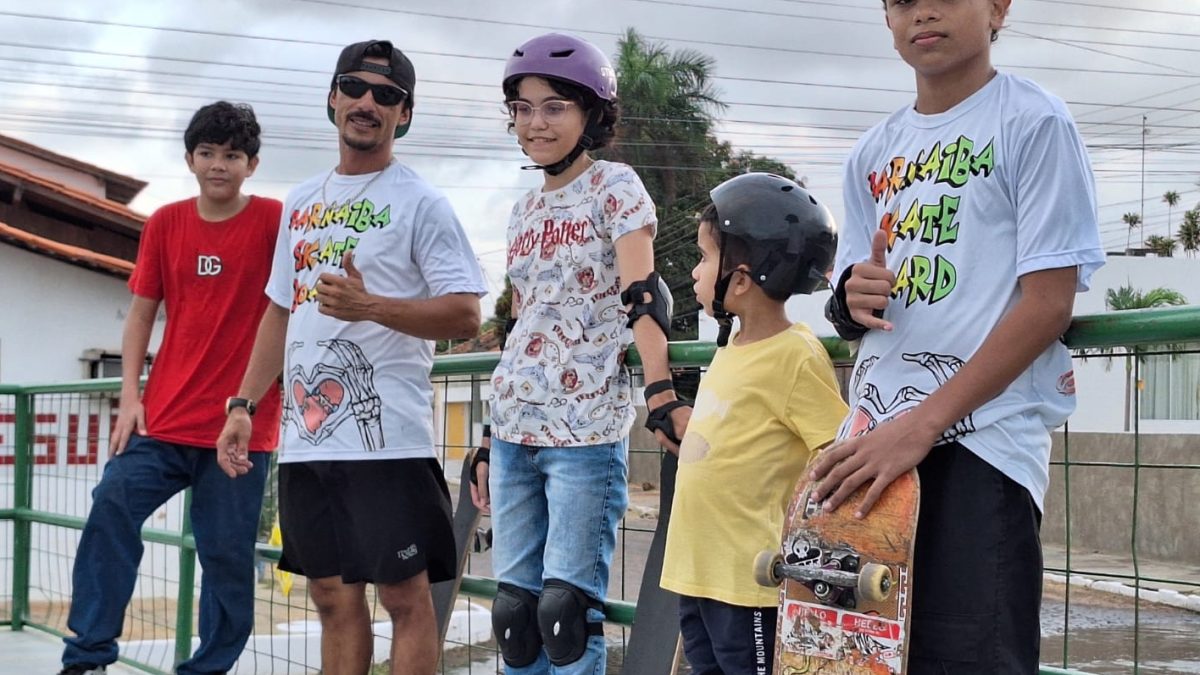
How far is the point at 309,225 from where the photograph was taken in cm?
380

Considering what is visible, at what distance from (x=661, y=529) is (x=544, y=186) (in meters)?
0.94

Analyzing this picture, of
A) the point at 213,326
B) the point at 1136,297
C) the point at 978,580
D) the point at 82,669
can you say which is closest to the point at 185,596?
the point at 82,669

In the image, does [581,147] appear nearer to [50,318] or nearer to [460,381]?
[460,381]

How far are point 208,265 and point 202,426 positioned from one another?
1.79 ft

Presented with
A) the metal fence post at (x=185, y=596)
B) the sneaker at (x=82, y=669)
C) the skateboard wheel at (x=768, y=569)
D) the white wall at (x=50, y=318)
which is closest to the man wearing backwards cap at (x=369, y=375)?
the sneaker at (x=82, y=669)

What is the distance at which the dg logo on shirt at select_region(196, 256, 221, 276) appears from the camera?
4.48m

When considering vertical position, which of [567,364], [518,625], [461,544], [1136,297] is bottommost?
[518,625]

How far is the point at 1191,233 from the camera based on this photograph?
5891 centimetres

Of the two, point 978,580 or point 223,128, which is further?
point 223,128

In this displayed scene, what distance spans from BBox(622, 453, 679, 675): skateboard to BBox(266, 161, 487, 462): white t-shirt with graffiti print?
72 cm

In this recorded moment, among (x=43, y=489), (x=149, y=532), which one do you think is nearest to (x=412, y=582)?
(x=149, y=532)

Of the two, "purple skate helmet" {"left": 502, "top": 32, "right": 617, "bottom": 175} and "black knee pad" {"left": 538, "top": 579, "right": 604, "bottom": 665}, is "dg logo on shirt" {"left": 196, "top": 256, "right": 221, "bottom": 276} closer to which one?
"purple skate helmet" {"left": 502, "top": 32, "right": 617, "bottom": 175}

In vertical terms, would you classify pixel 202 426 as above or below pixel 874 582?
above

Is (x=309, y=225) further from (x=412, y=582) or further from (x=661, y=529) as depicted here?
(x=661, y=529)
